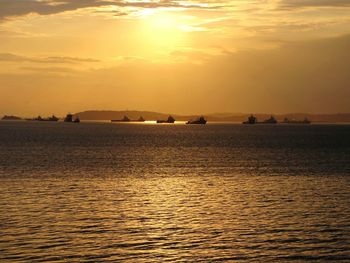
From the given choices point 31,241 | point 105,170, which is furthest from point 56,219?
point 105,170

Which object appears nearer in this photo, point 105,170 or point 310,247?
point 310,247

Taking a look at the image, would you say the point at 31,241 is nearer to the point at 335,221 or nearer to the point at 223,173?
the point at 335,221

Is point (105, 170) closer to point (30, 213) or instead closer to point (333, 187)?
point (333, 187)

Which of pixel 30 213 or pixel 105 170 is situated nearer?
pixel 30 213

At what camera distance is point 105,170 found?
297 feet

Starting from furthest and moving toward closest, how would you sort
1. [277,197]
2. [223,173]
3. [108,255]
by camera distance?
[223,173] → [277,197] → [108,255]

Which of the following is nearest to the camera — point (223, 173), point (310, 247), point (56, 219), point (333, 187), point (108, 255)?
point (108, 255)

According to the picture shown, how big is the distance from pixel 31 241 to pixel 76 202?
16.6 metres

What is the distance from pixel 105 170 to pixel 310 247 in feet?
189

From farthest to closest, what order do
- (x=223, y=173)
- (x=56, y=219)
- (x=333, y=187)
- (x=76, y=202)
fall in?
1. (x=223, y=173)
2. (x=333, y=187)
3. (x=76, y=202)
4. (x=56, y=219)

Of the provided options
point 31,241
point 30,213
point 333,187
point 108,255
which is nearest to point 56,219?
point 30,213

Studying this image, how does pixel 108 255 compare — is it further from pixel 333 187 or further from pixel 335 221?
A: pixel 333 187

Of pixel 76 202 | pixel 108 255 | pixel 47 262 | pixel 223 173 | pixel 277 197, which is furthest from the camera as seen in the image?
pixel 223 173

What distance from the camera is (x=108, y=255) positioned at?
3403 cm
